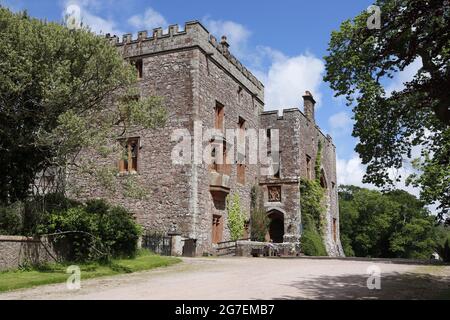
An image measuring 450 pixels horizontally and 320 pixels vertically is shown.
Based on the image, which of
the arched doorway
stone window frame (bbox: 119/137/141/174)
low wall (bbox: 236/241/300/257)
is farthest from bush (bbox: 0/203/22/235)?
the arched doorway

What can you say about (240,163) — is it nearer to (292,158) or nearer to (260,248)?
(292,158)

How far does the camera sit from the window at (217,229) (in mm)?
23109

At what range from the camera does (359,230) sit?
5212 centimetres

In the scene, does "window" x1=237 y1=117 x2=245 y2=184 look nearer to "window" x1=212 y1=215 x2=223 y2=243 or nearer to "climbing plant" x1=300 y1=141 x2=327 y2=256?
"window" x1=212 y1=215 x2=223 y2=243

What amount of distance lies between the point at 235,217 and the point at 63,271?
13191 mm

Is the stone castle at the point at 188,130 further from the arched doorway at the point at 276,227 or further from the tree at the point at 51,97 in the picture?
the tree at the point at 51,97

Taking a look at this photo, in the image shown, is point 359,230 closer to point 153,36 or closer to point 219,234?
point 219,234

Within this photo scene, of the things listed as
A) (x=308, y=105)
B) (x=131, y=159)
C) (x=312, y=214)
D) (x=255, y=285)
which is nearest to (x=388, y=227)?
(x=308, y=105)

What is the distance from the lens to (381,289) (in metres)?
9.84

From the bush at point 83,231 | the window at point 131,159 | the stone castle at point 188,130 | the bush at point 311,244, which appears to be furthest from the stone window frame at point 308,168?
the bush at point 83,231

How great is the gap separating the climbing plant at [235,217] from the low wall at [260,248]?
166 centimetres

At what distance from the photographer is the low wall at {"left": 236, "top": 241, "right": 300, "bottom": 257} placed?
22.5 meters
